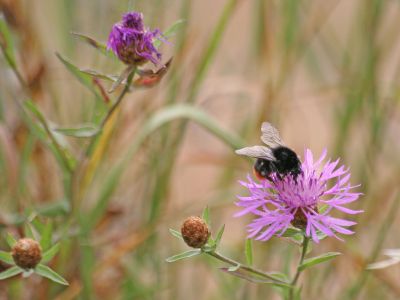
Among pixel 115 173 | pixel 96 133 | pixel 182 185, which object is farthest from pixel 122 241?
pixel 182 185

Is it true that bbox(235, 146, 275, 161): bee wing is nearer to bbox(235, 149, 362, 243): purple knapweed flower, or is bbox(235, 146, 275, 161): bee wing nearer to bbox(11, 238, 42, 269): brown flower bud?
bbox(235, 149, 362, 243): purple knapweed flower

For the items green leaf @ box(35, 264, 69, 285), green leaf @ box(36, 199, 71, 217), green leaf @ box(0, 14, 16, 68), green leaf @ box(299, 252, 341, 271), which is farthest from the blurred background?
green leaf @ box(299, 252, 341, 271)

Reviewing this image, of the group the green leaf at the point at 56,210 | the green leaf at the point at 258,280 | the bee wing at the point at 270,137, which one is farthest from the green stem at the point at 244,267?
the green leaf at the point at 56,210

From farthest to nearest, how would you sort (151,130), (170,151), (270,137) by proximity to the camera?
(170,151) < (151,130) < (270,137)

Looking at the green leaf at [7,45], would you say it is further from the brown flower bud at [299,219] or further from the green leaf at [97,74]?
the brown flower bud at [299,219]

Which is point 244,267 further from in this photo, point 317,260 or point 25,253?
point 25,253

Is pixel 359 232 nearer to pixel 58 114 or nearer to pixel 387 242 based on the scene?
pixel 387 242

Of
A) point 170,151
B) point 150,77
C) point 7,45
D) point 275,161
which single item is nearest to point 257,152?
point 275,161
